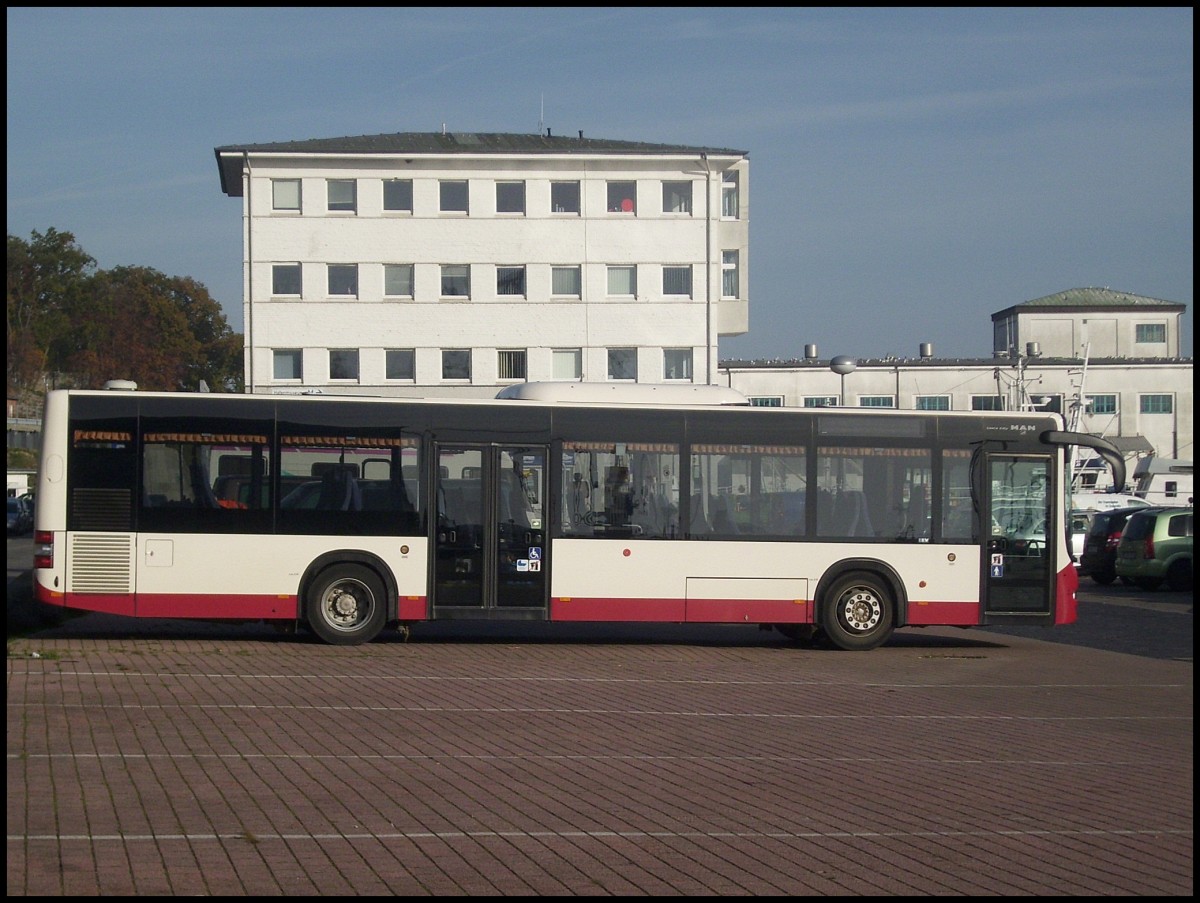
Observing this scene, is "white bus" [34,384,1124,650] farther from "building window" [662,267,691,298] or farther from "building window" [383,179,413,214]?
"building window" [383,179,413,214]

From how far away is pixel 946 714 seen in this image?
42.4 ft

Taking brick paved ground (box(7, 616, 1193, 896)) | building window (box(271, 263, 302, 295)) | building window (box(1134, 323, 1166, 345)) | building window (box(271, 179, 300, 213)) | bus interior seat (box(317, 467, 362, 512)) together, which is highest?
building window (box(271, 179, 300, 213))

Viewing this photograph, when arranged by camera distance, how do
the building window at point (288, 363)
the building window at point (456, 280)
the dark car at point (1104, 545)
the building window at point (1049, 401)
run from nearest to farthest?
1. the dark car at point (1104, 545)
2. the building window at point (288, 363)
3. the building window at point (456, 280)
4. the building window at point (1049, 401)

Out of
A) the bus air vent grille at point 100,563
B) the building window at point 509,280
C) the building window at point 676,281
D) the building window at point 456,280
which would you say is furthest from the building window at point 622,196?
the bus air vent grille at point 100,563

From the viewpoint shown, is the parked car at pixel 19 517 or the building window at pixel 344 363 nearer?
the parked car at pixel 19 517

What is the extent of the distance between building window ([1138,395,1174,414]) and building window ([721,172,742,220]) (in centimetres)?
2780

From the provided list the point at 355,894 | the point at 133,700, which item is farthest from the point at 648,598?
the point at 355,894

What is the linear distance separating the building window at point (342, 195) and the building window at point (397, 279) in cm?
304

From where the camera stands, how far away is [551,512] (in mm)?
17969

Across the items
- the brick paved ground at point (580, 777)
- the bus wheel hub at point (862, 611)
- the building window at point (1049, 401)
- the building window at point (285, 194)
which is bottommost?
the brick paved ground at point (580, 777)

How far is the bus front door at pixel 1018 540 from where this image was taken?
18547mm

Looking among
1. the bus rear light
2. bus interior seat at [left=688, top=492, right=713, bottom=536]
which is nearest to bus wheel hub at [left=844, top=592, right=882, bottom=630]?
bus interior seat at [left=688, top=492, right=713, bottom=536]

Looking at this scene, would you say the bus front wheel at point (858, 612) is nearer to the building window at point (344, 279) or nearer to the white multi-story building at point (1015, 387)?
the building window at point (344, 279)

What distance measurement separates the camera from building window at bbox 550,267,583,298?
66000 mm
